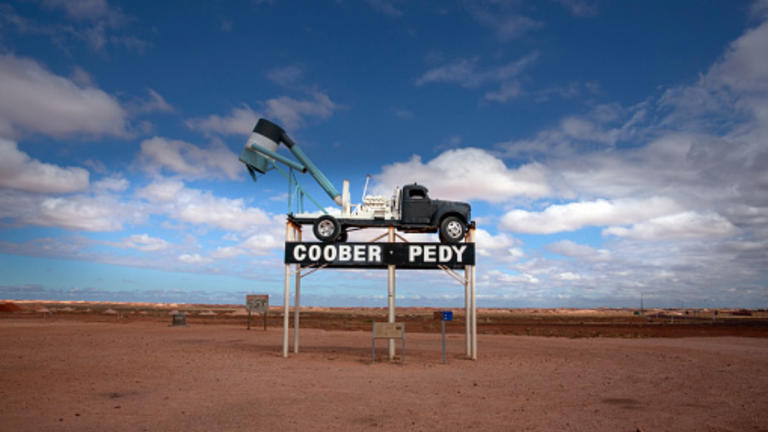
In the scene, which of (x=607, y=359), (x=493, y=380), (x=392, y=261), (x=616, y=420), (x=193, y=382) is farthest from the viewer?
(x=607, y=359)

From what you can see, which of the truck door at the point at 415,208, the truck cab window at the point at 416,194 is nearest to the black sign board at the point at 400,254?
the truck door at the point at 415,208

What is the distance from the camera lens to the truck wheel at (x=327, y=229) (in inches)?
792

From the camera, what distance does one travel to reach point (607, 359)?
21531mm

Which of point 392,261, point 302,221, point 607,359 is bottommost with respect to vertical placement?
point 607,359

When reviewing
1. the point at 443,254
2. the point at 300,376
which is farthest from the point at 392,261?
the point at 300,376

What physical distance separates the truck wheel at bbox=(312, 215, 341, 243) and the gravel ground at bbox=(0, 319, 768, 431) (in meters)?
4.79

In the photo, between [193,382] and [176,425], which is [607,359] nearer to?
[193,382]

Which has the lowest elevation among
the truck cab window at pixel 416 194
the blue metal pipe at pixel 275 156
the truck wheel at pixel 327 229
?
the truck wheel at pixel 327 229

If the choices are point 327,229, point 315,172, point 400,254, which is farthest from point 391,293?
point 315,172

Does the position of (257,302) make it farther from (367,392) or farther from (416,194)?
(367,392)

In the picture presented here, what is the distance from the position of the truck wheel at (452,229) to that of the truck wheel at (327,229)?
4.20 m

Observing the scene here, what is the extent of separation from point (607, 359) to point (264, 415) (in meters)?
16.8

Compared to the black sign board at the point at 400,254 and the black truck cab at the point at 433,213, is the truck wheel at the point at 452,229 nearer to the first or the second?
the black truck cab at the point at 433,213

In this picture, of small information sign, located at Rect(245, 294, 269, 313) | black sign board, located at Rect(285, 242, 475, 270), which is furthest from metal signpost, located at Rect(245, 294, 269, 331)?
black sign board, located at Rect(285, 242, 475, 270)
